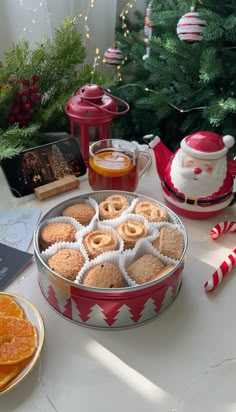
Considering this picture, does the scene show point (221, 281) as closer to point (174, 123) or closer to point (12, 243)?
point (12, 243)

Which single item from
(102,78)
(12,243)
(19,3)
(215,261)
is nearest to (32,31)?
(19,3)

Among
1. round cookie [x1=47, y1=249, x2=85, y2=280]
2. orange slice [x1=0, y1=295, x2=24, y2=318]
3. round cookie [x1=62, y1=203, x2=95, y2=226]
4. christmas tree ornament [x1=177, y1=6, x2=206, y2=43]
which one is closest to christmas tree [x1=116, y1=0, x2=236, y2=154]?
christmas tree ornament [x1=177, y1=6, x2=206, y2=43]

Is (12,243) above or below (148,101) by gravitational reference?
below

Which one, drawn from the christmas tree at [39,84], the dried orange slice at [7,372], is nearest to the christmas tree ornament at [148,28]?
the christmas tree at [39,84]

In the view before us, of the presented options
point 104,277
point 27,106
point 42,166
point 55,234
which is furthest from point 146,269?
point 27,106

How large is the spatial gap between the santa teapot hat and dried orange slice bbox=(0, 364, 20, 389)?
0.51 m

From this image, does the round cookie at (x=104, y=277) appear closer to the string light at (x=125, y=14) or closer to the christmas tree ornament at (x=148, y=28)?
the christmas tree ornament at (x=148, y=28)

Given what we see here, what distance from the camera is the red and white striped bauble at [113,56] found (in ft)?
4.25

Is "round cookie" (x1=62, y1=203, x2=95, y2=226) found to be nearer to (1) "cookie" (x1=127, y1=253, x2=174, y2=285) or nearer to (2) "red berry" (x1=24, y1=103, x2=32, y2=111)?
(1) "cookie" (x1=127, y1=253, x2=174, y2=285)

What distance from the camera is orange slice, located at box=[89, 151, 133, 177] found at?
2.92 feet

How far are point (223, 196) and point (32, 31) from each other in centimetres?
81

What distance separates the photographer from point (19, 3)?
1173 mm

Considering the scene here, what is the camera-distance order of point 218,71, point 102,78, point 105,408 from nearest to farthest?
point 105,408 < point 218,71 < point 102,78

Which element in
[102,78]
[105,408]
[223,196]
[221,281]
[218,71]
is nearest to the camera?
[105,408]
